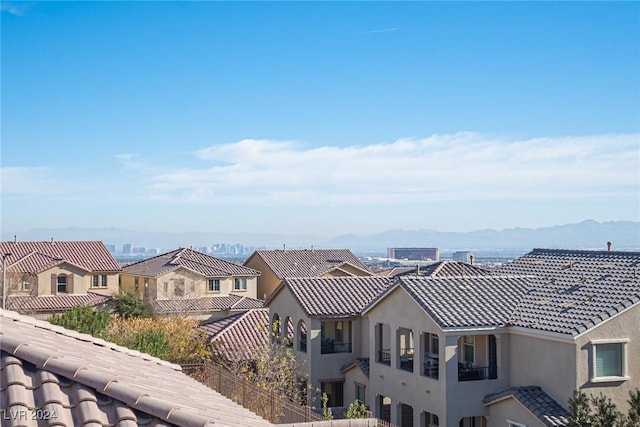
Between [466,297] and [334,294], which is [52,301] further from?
[466,297]

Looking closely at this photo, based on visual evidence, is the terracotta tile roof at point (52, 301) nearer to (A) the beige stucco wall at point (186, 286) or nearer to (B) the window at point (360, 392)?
(A) the beige stucco wall at point (186, 286)

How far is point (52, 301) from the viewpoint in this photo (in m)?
58.8

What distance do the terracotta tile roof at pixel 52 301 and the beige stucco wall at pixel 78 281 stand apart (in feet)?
2.13

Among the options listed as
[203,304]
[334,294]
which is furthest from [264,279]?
[334,294]

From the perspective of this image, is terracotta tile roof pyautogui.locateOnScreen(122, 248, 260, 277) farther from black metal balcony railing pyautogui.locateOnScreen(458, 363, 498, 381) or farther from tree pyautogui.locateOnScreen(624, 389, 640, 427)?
tree pyautogui.locateOnScreen(624, 389, 640, 427)

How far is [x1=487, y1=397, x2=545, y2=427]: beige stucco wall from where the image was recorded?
22.6m

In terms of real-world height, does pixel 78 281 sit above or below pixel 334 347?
above

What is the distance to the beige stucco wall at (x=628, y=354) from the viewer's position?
22672 millimetres

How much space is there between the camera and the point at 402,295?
27844 mm

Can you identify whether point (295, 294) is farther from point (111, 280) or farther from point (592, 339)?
point (111, 280)

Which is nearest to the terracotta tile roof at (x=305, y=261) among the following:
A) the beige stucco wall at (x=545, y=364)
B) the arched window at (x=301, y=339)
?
the arched window at (x=301, y=339)

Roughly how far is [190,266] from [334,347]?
1297 inches

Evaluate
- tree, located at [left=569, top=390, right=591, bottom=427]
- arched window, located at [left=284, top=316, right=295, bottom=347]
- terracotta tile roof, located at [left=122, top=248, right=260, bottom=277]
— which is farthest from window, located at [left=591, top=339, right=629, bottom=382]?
terracotta tile roof, located at [left=122, top=248, right=260, bottom=277]

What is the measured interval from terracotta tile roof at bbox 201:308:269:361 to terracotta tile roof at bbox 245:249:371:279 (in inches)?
921
